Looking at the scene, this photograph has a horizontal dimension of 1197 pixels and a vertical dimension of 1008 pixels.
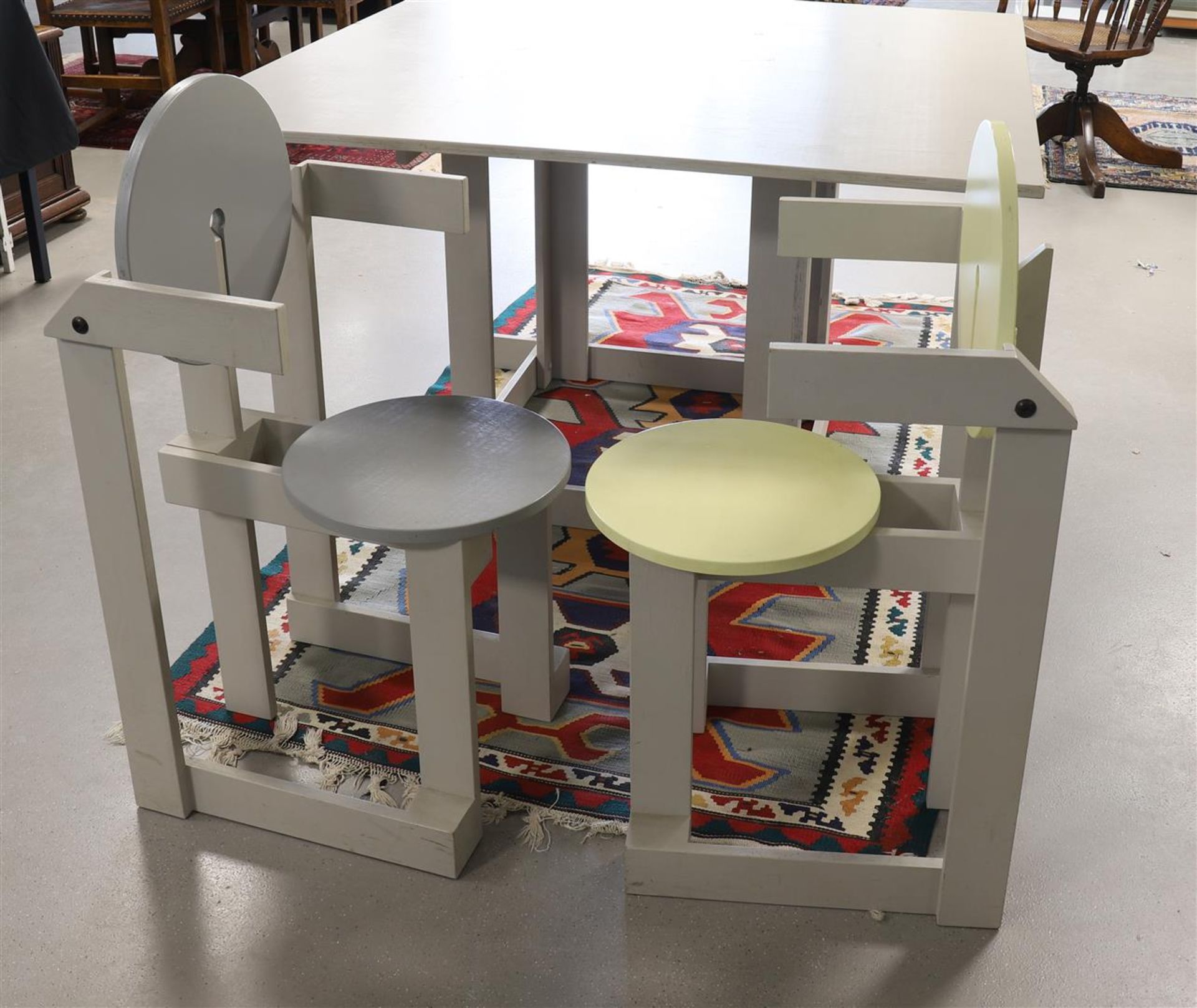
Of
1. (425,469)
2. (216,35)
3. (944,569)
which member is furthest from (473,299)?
(216,35)

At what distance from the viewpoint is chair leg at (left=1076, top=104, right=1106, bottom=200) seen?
4.45 m

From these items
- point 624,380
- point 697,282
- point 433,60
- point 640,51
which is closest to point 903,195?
point 697,282

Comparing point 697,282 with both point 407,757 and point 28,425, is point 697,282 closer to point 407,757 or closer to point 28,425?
point 28,425

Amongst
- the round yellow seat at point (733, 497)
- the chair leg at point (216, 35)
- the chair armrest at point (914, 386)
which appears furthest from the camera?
the chair leg at point (216, 35)

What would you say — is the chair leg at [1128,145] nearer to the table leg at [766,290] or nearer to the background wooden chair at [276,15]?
the table leg at [766,290]

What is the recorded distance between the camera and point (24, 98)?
3355 millimetres

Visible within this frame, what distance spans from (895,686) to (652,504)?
656mm

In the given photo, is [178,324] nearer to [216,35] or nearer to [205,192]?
[205,192]

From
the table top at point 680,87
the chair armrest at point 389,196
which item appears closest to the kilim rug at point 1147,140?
the table top at point 680,87

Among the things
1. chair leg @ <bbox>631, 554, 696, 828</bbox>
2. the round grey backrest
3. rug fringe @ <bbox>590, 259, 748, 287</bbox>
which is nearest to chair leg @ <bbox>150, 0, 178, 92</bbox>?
rug fringe @ <bbox>590, 259, 748, 287</bbox>

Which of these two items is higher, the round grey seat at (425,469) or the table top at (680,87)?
the table top at (680,87)

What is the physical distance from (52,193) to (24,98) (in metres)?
0.59

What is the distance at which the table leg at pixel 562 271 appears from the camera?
111 inches

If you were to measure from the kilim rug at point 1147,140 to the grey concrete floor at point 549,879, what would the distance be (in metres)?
2.14
